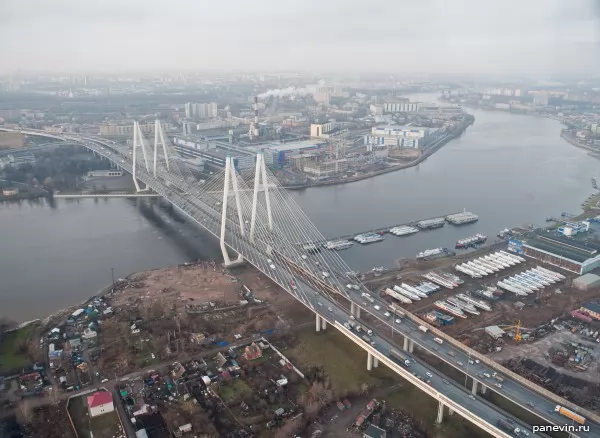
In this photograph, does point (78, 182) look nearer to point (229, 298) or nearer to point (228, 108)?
point (229, 298)

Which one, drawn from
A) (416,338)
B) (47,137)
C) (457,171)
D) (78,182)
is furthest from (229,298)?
(47,137)

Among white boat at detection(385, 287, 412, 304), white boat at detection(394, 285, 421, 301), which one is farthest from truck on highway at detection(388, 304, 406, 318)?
white boat at detection(394, 285, 421, 301)

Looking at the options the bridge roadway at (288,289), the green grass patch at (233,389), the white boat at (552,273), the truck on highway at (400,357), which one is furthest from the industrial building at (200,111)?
the truck on highway at (400,357)

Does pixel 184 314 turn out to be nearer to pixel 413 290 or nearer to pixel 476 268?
pixel 413 290

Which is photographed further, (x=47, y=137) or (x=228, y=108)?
(x=228, y=108)

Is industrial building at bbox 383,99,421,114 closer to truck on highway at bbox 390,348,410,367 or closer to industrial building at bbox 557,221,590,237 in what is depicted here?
industrial building at bbox 557,221,590,237
